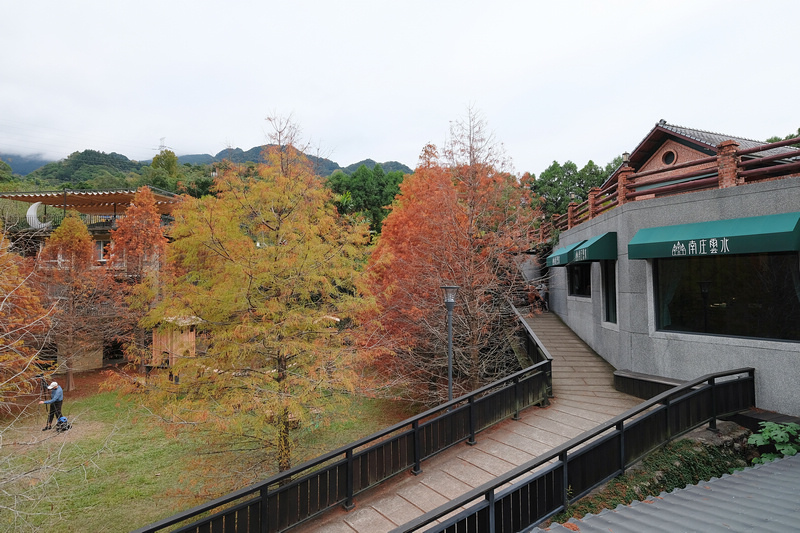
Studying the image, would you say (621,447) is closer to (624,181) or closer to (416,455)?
(416,455)

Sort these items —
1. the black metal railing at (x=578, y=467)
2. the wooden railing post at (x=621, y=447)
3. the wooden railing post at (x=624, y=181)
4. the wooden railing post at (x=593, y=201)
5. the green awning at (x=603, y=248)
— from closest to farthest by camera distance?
the black metal railing at (x=578, y=467) < the wooden railing post at (x=621, y=447) < the wooden railing post at (x=624, y=181) < the green awning at (x=603, y=248) < the wooden railing post at (x=593, y=201)

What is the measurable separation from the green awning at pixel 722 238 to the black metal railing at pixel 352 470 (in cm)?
416

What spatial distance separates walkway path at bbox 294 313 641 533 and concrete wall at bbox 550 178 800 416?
1.36m

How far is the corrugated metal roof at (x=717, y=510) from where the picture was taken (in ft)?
15.0

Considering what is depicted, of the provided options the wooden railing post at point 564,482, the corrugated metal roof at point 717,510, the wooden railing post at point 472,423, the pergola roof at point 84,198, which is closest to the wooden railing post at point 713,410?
the corrugated metal roof at point 717,510

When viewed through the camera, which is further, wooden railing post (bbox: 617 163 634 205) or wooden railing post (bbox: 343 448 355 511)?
wooden railing post (bbox: 617 163 634 205)

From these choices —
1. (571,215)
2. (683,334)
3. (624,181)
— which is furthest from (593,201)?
(683,334)

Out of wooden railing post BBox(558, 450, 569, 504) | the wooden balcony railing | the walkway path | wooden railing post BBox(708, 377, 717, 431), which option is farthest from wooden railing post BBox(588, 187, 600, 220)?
wooden railing post BBox(558, 450, 569, 504)

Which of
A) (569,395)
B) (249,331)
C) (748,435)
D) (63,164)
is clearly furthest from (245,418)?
(63,164)

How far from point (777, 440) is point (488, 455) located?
5172 millimetres

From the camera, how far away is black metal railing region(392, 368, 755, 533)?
202 inches

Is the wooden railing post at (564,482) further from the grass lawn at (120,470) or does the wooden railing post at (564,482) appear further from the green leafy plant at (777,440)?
the grass lawn at (120,470)

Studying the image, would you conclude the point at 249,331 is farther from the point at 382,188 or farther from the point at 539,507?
the point at 382,188

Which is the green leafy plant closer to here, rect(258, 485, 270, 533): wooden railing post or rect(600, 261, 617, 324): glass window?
rect(600, 261, 617, 324): glass window
